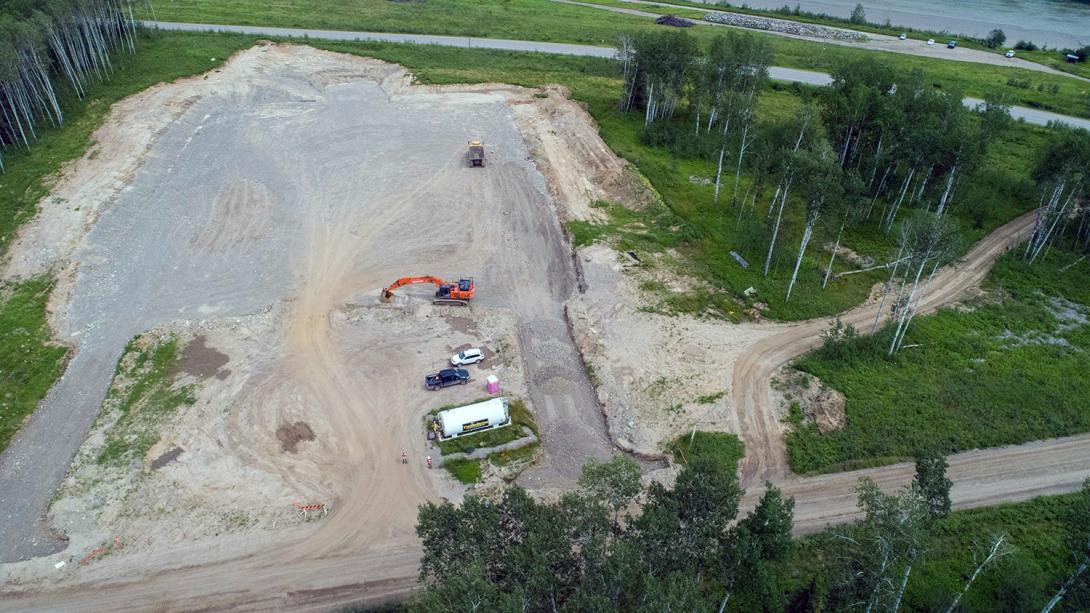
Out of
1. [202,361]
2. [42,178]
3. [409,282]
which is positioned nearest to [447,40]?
[42,178]

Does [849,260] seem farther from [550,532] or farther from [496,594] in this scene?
[496,594]

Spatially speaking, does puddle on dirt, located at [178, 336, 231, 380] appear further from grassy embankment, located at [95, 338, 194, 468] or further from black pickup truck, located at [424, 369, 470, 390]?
black pickup truck, located at [424, 369, 470, 390]

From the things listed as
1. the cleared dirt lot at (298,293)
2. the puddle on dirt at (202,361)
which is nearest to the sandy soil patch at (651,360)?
the cleared dirt lot at (298,293)

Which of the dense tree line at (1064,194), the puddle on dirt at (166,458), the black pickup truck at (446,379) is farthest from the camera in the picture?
the dense tree line at (1064,194)

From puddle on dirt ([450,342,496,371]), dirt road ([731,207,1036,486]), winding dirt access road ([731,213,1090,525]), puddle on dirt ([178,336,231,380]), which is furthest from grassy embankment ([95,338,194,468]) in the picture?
dirt road ([731,207,1036,486])

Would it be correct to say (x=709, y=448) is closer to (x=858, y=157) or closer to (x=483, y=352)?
(x=483, y=352)

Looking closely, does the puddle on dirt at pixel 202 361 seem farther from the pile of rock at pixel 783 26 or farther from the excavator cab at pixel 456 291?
the pile of rock at pixel 783 26
